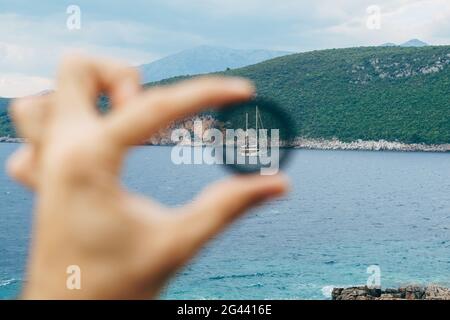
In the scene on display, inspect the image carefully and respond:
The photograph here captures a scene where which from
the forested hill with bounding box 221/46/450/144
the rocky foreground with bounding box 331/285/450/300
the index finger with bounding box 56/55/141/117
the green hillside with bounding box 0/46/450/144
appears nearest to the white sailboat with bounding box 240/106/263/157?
the index finger with bounding box 56/55/141/117

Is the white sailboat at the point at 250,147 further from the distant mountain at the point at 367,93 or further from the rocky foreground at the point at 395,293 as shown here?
the distant mountain at the point at 367,93

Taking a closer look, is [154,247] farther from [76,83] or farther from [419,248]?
Result: [419,248]

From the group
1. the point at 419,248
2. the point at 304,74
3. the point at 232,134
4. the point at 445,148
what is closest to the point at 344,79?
the point at 304,74

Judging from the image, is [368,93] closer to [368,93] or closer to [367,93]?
[368,93]

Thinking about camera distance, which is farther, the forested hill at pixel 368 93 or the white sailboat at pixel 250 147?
the forested hill at pixel 368 93

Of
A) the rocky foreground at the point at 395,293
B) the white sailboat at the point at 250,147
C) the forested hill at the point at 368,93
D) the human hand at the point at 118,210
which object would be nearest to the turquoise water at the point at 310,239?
the rocky foreground at the point at 395,293

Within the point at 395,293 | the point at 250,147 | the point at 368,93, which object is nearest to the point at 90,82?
the point at 250,147
